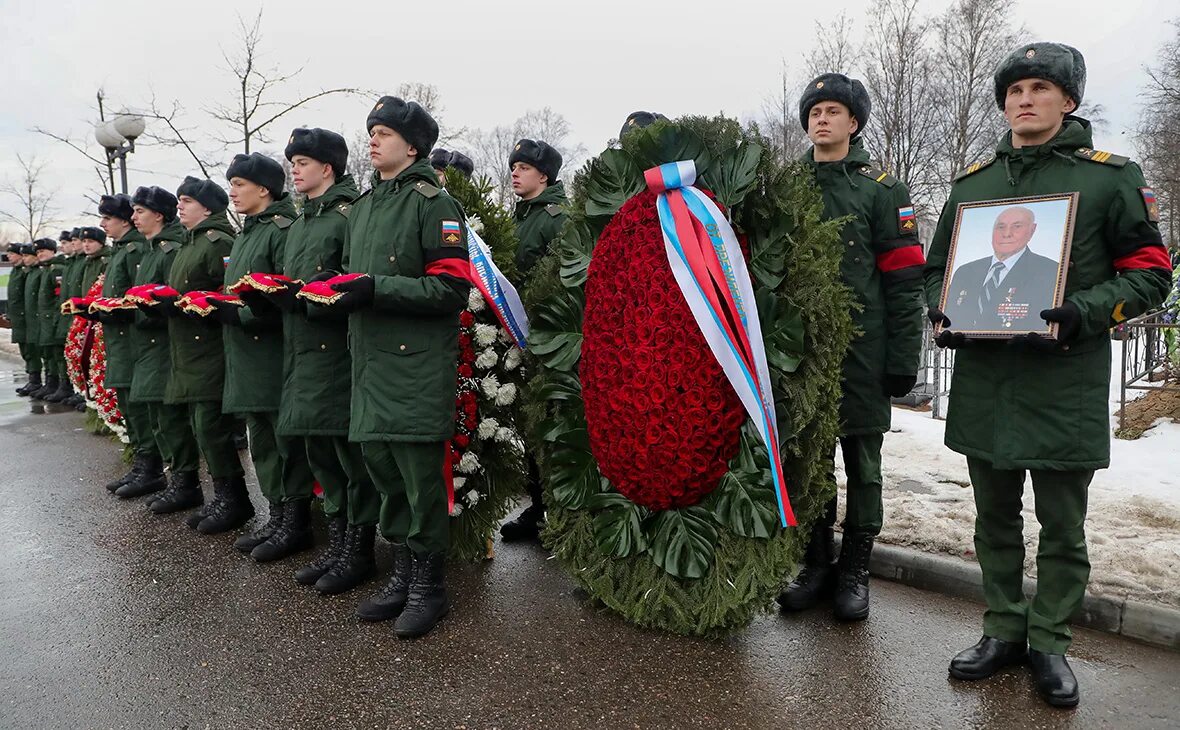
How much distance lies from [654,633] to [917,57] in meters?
16.7

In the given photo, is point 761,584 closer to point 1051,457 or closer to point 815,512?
point 815,512

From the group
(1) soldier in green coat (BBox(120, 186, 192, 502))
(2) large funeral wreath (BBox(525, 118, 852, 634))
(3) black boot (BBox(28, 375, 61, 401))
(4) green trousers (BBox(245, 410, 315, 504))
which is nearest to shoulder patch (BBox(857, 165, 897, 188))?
(2) large funeral wreath (BBox(525, 118, 852, 634))

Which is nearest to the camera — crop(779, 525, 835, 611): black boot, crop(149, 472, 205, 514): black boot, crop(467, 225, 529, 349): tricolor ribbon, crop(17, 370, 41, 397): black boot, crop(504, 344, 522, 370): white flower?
crop(779, 525, 835, 611): black boot

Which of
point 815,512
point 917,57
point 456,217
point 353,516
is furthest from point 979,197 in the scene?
point 917,57

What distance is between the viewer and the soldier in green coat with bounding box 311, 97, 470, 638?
348 centimetres

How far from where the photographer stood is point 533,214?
5168 millimetres

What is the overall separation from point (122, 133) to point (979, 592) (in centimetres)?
1231

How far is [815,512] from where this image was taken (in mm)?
3279

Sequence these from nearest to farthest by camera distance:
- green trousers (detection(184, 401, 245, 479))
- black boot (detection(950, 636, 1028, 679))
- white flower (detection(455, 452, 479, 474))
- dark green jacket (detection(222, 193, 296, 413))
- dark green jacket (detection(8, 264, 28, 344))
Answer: black boot (detection(950, 636, 1028, 679)) < white flower (detection(455, 452, 479, 474)) < dark green jacket (detection(222, 193, 296, 413)) < green trousers (detection(184, 401, 245, 479)) < dark green jacket (detection(8, 264, 28, 344))

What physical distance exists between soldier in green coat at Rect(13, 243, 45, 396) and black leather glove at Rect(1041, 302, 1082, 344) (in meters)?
13.0

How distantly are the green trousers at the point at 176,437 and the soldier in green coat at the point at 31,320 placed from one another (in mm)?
7639

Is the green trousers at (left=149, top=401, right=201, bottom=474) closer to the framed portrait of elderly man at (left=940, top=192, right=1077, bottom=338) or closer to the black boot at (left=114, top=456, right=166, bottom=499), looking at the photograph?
the black boot at (left=114, top=456, right=166, bottom=499)

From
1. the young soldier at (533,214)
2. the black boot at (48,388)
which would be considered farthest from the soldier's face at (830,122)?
the black boot at (48,388)

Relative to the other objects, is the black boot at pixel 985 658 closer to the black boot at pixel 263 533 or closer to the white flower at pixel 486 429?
the white flower at pixel 486 429
